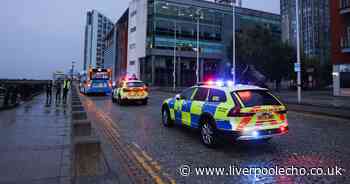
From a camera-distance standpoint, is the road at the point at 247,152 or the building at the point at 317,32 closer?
the road at the point at 247,152

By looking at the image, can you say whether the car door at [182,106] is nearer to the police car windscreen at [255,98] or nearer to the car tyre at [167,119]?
the car tyre at [167,119]

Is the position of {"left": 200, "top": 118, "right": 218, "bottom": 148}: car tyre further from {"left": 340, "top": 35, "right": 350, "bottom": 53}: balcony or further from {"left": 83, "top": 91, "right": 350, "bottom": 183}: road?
{"left": 340, "top": 35, "right": 350, "bottom": 53}: balcony

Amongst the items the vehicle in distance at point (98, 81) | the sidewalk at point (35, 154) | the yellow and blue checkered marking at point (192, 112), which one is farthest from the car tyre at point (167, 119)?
the vehicle in distance at point (98, 81)

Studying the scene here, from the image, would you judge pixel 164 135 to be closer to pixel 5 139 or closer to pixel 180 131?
pixel 180 131

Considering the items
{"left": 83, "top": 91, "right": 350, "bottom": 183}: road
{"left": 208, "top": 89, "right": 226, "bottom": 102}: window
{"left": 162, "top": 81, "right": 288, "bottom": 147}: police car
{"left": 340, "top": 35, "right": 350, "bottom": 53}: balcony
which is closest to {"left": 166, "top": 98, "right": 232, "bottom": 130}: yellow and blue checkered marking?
{"left": 162, "top": 81, "right": 288, "bottom": 147}: police car

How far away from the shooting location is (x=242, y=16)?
65.9 metres

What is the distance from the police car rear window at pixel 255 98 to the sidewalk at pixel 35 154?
4.09m

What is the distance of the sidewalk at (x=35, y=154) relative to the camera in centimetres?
409

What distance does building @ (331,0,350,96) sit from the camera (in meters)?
24.0

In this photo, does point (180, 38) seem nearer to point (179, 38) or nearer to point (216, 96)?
point (179, 38)

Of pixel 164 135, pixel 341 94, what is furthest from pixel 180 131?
pixel 341 94

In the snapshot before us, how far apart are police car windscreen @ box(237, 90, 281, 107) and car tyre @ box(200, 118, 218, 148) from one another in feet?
3.22

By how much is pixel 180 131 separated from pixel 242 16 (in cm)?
6493

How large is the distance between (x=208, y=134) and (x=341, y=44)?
25405mm
